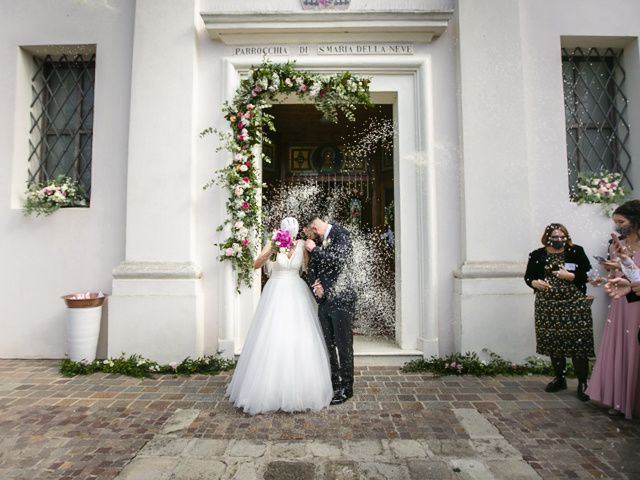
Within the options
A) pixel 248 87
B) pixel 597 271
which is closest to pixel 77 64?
pixel 248 87

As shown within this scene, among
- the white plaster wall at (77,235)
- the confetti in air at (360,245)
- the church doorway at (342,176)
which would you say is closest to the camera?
the white plaster wall at (77,235)

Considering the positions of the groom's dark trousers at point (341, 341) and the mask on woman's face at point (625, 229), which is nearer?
the mask on woman's face at point (625, 229)

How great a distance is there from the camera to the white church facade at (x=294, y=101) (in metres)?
5.48

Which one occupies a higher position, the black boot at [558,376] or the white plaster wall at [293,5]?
the white plaster wall at [293,5]

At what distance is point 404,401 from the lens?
4.26m

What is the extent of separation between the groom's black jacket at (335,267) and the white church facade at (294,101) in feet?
5.60

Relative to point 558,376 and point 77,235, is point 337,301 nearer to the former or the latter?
point 558,376

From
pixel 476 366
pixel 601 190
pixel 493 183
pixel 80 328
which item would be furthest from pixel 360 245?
pixel 80 328

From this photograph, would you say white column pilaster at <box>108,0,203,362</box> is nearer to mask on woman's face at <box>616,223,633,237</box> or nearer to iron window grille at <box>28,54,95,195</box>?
iron window grille at <box>28,54,95,195</box>

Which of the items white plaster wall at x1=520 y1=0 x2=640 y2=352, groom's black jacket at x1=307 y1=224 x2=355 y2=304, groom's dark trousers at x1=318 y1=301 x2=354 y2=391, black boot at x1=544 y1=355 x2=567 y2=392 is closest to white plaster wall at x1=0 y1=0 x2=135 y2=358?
groom's black jacket at x1=307 y1=224 x2=355 y2=304

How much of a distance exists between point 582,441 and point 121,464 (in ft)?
12.5

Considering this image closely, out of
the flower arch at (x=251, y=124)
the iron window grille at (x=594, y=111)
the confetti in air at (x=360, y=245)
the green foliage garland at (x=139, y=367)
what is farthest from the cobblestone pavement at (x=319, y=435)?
the iron window grille at (x=594, y=111)

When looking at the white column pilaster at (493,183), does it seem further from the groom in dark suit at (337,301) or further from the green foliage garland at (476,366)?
the groom in dark suit at (337,301)

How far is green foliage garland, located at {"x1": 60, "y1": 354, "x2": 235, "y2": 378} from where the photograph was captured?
5191mm
